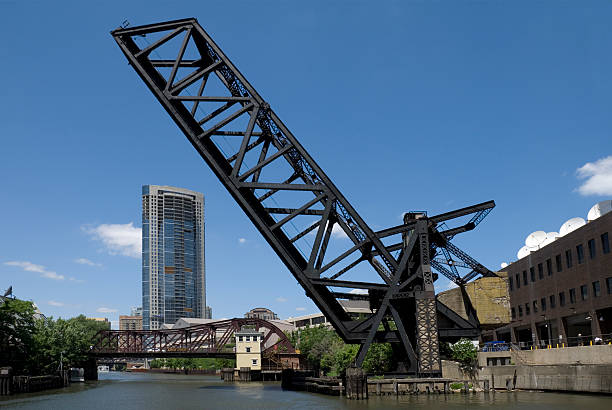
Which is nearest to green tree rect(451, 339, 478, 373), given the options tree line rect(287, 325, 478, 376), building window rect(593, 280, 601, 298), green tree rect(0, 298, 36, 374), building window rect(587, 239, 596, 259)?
tree line rect(287, 325, 478, 376)

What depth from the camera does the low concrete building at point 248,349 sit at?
3339 inches

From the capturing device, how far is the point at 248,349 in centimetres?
8544

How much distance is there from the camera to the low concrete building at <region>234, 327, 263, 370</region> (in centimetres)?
8481

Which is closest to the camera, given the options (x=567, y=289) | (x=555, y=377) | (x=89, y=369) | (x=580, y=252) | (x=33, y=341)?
(x=555, y=377)

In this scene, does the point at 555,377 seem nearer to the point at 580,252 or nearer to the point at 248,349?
the point at 580,252

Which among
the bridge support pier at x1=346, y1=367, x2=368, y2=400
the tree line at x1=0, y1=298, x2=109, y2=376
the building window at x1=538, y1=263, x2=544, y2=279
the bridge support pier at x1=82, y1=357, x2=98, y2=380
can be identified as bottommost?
the bridge support pier at x1=82, y1=357, x2=98, y2=380

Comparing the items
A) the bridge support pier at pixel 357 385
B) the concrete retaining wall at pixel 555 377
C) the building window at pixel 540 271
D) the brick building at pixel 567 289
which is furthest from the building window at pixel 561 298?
the bridge support pier at pixel 357 385

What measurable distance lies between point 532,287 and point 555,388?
20.8m

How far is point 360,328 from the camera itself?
110ft

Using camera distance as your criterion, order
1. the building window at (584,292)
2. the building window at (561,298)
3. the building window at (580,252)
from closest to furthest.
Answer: the building window at (584,292), the building window at (580,252), the building window at (561,298)

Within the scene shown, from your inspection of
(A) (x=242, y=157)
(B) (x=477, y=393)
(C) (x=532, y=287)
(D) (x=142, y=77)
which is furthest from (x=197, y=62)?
(C) (x=532, y=287)

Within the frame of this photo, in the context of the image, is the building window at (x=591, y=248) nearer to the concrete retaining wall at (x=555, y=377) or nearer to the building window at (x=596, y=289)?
the building window at (x=596, y=289)

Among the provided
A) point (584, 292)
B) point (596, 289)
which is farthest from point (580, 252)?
point (596, 289)

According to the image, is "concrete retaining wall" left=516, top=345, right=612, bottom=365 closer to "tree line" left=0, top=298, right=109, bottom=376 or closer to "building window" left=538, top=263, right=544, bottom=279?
"building window" left=538, top=263, right=544, bottom=279
